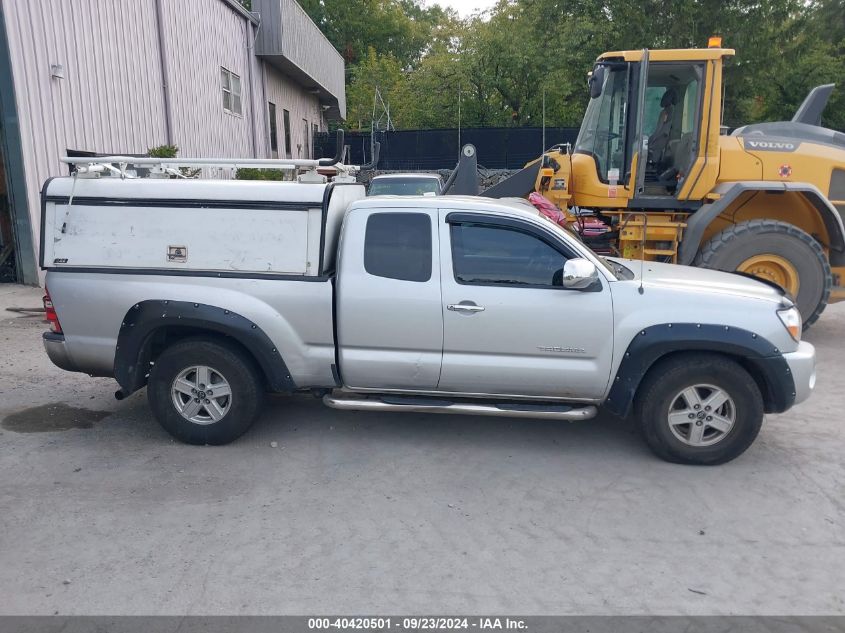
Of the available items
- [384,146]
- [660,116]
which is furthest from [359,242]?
[384,146]

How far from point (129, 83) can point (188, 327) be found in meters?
10.1

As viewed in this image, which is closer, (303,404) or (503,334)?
(503,334)

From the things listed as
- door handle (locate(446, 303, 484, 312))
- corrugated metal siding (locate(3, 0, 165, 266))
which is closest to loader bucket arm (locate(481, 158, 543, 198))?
door handle (locate(446, 303, 484, 312))

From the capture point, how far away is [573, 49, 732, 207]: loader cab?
306 inches

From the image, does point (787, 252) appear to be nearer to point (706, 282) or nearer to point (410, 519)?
point (706, 282)

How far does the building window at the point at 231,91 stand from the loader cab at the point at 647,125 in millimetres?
12483

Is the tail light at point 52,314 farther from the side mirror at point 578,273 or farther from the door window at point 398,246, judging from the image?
the side mirror at point 578,273

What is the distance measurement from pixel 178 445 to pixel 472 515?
2383 mm

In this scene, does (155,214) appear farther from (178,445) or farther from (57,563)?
(57,563)

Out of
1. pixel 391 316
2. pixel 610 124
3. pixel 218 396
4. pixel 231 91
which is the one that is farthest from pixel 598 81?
pixel 231 91

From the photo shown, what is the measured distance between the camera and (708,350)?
4.52m

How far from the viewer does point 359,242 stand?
4812 millimetres

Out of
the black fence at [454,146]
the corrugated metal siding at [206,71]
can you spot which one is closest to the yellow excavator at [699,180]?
the corrugated metal siding at [206,71]

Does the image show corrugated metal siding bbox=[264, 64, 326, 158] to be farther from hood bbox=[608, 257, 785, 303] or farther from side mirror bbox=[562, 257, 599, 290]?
side mirror bbox=[562, 257, 599, 290]
